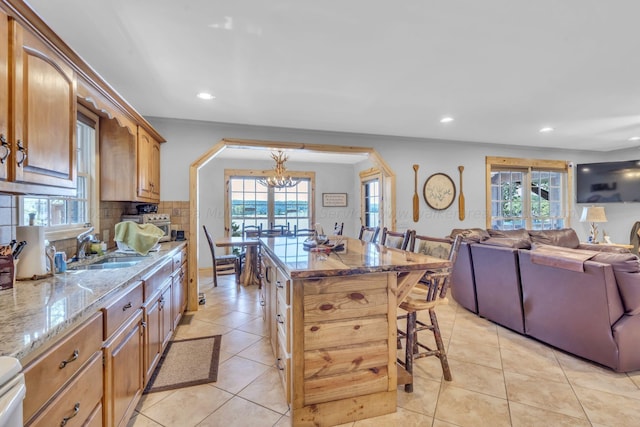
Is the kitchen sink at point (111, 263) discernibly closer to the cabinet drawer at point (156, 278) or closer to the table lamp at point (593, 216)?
the cabinet drawer at point (156, 278)

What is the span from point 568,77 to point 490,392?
2681mm

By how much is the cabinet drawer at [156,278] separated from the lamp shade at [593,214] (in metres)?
6.71

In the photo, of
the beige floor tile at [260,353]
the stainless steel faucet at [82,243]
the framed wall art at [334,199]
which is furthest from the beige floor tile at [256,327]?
the framed wall art at [334,199]

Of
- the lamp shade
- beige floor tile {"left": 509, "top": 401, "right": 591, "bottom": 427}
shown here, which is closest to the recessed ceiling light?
beige floor tile {"left": 509, "top": 401, "right": 591, "bottom": 427}

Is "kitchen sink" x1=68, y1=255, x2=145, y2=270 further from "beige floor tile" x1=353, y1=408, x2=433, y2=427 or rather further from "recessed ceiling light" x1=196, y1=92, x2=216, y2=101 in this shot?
"beige floor tile" x1=353, y1=408, x2=433, y2=427

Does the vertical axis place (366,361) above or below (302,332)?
below

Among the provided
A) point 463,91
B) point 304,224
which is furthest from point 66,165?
point 304,224

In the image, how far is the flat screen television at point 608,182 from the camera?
529cm

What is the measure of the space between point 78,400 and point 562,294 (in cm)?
321

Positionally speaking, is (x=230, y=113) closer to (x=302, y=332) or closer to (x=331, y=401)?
(x=302, y=332)

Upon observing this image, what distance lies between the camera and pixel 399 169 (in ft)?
15.6

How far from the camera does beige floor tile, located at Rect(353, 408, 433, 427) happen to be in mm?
1700

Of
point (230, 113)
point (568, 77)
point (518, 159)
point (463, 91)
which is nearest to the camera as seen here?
point (568, 77)

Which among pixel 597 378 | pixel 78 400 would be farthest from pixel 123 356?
pixel 597 378
